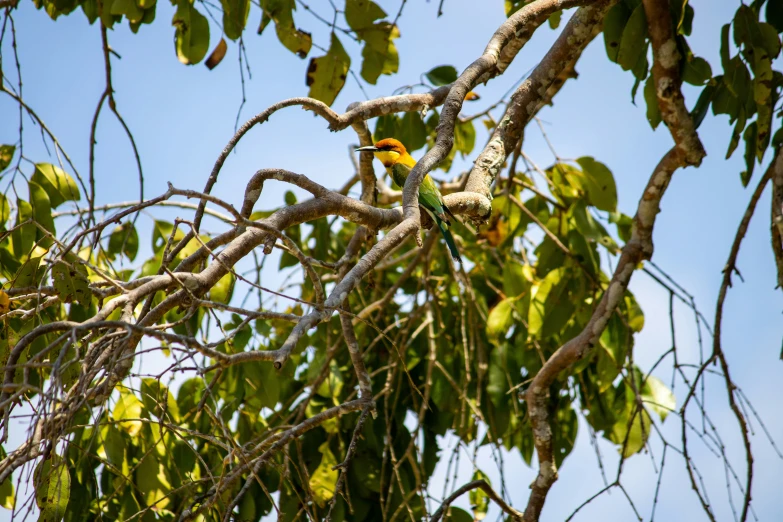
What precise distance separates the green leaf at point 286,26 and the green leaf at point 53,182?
98cm

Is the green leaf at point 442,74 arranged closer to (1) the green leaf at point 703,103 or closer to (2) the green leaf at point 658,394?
(1) the green leaf at point 703,103

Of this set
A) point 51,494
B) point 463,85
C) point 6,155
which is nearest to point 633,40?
point 463,85

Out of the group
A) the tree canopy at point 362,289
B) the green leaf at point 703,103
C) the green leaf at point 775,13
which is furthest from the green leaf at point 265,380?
the green leaf at point 775,13

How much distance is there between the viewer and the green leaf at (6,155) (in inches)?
122

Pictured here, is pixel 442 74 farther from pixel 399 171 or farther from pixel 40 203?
pixel 40 203

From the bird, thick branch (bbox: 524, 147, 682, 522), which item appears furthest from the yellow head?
thick branch (bbox: 524, 147, 682, 522)

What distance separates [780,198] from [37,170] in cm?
269

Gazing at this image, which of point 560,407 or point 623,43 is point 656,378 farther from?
point 623,43

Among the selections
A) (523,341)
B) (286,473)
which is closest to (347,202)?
(286,473)

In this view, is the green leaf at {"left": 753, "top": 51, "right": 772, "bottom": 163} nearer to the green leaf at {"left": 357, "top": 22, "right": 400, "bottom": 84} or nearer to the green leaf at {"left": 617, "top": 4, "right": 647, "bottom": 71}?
the green leaf at {"left": 617, "top": 4, "right": 647, "bottom": 71}

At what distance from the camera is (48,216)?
278 cm

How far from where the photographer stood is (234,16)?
→ 286 cm

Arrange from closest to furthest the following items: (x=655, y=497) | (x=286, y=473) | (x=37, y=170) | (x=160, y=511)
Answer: (x=286, y=473), (x=655, y=497), (x=37, y=170), (x=160, y=511)

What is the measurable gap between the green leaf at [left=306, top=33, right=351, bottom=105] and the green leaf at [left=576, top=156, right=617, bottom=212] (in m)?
1.22
